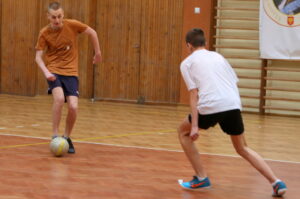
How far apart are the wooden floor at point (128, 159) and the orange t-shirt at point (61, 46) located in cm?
94

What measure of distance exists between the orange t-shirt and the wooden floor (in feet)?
3.07

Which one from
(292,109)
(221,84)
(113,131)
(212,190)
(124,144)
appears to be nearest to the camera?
(221,84)

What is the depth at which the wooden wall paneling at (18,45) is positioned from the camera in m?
12.9

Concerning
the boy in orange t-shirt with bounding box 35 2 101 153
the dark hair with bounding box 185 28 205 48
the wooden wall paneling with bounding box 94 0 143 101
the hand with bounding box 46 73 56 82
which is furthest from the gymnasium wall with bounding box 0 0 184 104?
the dark hair with bounding box 185 28 205 48

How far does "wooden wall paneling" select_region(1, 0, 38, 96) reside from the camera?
12.9m

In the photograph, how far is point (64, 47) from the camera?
6672 millimetres

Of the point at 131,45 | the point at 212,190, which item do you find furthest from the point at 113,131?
the point at 131,45

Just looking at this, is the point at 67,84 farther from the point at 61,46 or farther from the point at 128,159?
the point at 128,159

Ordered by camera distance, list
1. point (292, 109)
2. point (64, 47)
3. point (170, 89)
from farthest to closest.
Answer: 1. point (170, 89)
2. point (292, 109)
3. point (64, 47)

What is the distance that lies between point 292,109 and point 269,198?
6956 mm

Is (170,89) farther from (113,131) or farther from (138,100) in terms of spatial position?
(113,131)

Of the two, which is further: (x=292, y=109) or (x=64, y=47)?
(x=292, y=109)

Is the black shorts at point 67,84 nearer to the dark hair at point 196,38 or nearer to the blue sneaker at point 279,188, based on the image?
the dark hair at point 196,38

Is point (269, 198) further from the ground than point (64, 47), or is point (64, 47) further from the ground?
point (64, 47)
